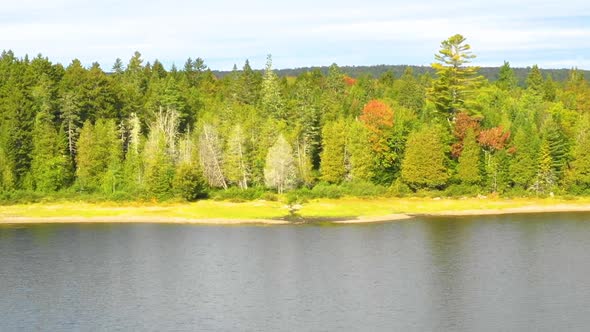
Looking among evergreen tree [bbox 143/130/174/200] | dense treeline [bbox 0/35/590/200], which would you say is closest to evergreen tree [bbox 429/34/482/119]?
dense treeline [bbox 0/35/590/200]

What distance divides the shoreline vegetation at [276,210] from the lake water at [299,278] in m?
7.00

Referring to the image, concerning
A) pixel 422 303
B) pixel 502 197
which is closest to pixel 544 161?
pixel 502 197

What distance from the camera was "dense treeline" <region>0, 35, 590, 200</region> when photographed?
381 ft

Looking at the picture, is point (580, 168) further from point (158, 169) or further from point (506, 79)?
point (506, 79)

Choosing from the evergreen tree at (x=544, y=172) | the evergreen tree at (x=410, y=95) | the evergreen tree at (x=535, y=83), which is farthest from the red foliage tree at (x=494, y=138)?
the evergreen tree at (x=535, y=83)

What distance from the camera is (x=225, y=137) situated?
12144 cm

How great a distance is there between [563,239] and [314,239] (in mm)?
26933

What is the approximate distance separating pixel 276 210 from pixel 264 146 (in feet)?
47.1

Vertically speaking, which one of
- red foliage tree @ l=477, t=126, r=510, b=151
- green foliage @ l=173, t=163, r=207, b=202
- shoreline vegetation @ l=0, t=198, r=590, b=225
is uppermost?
red foliage tree @ l=477, t=126, r=510, b=151

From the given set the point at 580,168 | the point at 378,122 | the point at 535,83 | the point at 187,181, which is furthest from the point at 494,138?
the point at 535,83

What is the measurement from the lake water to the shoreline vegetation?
7.00 m

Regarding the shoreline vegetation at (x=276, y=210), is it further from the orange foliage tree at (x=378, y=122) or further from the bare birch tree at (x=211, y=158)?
the orange foliage tree at (x=378, y=122)

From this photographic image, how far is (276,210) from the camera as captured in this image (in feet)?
354

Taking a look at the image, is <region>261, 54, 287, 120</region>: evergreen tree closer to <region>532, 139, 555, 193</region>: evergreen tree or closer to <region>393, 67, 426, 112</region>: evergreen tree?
<region>393, 67, 426, 112</region>: evergreen tree
